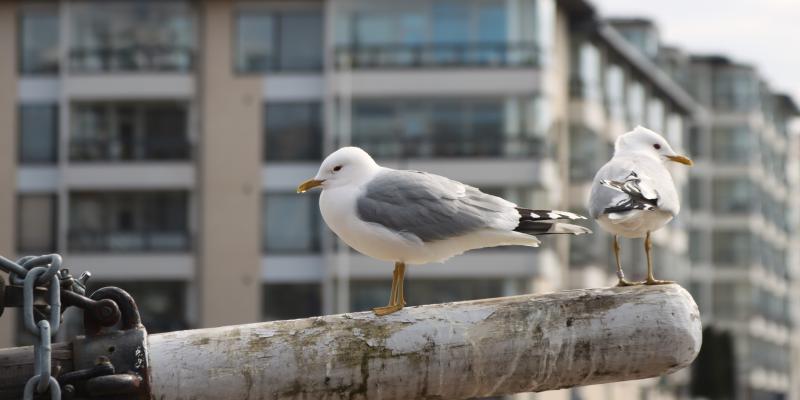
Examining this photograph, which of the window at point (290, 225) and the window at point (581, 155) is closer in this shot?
the window at point (290, 225)

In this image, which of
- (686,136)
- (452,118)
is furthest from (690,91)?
(452,118)

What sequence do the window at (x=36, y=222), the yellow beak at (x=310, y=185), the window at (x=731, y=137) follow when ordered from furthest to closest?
1. the window at (x=731, y=137)
2. the window at (x=36, y=222)
3. the yellow beak at (x=310, y=185)

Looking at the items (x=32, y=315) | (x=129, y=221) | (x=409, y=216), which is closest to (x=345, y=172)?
(x=409, y=216)

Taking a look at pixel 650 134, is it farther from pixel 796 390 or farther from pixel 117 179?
pixel 796 390

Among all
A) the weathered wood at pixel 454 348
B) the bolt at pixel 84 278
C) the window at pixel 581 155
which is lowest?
the window at pixel 581 155

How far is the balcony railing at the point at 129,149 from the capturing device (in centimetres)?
5138

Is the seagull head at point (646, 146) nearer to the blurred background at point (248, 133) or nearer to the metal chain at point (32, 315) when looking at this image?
the metal chain at point (32, 315)

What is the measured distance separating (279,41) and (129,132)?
5.48 m

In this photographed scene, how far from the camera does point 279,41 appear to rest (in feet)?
168

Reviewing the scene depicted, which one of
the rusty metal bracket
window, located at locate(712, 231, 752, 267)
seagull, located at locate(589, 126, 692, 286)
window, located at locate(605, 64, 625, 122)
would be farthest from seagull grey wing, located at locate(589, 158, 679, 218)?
window, located at locate(712, 231, 752, 267)

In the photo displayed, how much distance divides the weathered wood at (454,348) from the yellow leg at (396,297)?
0.10m

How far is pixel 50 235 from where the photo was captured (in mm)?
51906

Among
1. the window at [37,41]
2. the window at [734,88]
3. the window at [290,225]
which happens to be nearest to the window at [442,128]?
the window at [290,225]

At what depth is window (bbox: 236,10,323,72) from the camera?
51.1 m
